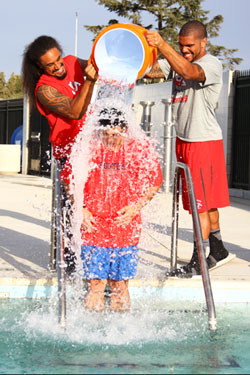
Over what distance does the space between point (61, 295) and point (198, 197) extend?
6.14 ft

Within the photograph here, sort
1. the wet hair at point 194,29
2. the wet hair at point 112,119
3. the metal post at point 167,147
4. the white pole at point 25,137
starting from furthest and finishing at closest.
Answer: the white pole at point 25,137 → the metal post at point 167,147 → the wet hair at point 194,29 → the wet hair at point 112,119

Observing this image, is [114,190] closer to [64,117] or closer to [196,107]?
[64,117]

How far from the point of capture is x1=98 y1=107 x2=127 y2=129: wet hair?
390 centimetres

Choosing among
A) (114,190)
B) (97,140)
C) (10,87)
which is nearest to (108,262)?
(114,190)

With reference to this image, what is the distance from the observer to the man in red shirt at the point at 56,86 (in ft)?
14.6

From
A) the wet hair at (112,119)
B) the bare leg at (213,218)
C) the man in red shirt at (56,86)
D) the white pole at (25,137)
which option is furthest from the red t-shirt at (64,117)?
the white pole at (25,137)

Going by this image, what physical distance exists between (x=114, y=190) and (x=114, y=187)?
18mm

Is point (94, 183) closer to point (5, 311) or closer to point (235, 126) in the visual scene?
point (5, 311)

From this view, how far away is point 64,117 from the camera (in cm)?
469

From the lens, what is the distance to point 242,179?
13773 mm

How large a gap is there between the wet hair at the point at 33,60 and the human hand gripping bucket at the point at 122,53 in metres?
0.49

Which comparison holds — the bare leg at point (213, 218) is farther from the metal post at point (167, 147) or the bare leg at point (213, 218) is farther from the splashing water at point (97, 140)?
the metal post at point (167, 147)

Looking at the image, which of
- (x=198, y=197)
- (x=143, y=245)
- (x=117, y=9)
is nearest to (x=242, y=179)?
(x=143, y=245)

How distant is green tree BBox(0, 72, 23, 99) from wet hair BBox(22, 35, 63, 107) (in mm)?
52269
